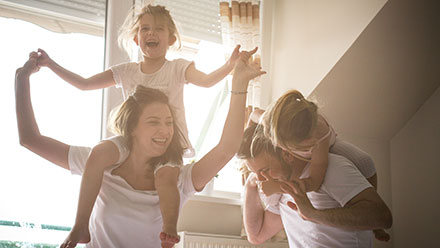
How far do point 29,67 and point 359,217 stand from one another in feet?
4.26

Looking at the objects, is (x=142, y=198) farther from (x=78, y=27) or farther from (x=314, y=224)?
(x=78, y=27)

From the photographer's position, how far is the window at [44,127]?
285 centimetres

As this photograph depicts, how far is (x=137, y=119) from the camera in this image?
5.58 ft

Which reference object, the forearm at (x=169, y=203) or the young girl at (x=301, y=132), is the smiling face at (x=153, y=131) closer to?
the forearm at (x=169, y=203)

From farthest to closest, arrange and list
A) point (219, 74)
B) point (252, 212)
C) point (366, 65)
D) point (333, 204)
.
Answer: point (366, 65) < point (252, 212) < point (219, 74) < point (333, 204)

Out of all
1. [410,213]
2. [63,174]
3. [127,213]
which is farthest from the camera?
[410,213]

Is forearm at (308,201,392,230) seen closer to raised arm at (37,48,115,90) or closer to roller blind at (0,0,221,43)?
raised arm at (37,48,115,90)

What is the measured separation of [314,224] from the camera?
1.92 meters

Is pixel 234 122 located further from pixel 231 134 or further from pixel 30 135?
pixel 30 135

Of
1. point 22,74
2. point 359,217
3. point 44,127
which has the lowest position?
point 359,217

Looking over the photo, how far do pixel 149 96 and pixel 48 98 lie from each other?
1490 mm

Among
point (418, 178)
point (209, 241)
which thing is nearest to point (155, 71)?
point (209, 241)

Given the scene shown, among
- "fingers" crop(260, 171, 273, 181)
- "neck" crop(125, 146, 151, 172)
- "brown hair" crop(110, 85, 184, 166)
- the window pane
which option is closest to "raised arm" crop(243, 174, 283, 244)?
"fingers" crop(260, 171, 273, 181)

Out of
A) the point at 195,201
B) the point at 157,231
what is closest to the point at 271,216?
the point at 157,231
